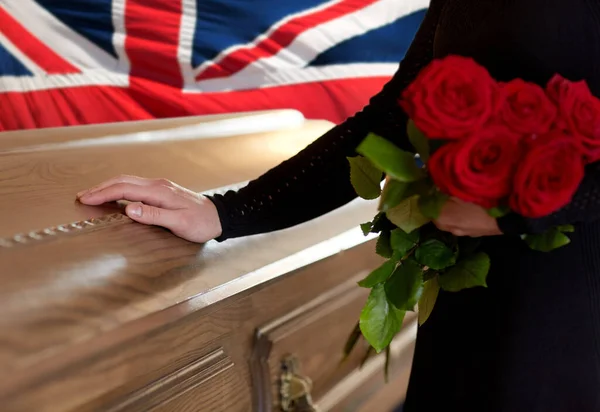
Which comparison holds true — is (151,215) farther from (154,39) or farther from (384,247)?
(154,39)

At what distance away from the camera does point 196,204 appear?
84cm

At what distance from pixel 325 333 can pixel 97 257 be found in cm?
40

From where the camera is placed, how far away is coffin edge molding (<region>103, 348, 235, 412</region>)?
639 mm

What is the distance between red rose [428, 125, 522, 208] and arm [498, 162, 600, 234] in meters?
0.07

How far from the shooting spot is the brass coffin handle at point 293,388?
0.89 metres

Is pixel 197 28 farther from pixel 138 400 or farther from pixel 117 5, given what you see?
pixel 138 400

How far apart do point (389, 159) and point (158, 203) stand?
0.38 metres

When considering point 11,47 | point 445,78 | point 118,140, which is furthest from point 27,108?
point 445,78

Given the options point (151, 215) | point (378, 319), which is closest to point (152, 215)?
point (151, 215)

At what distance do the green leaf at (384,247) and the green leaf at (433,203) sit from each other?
0.44 ft

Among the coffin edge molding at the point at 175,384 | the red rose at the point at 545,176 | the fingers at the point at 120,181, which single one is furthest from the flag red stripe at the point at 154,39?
the red rose at the point at 545,176

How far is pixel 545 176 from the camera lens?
1.66ft

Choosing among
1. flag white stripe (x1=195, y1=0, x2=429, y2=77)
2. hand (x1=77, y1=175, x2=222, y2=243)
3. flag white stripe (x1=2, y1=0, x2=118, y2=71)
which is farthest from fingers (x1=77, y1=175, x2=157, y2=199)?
flag white stripe (x1=195, y1=0, x2=429, y2=77)

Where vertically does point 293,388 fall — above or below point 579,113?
below
